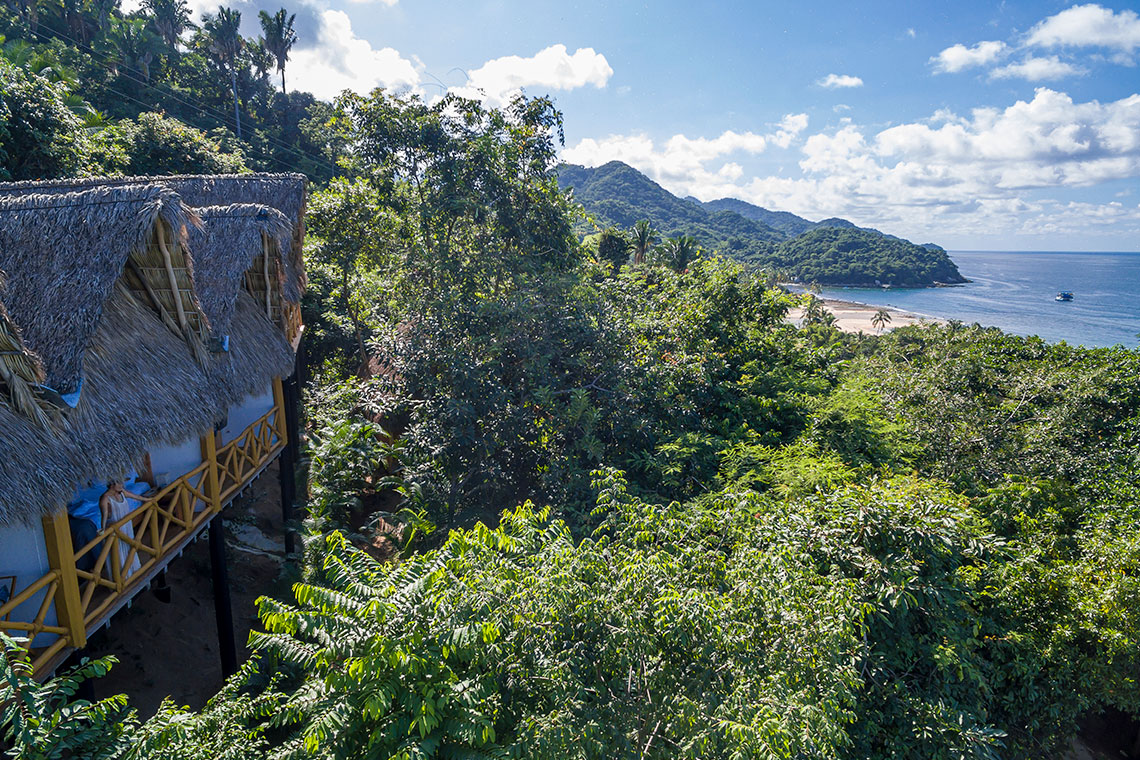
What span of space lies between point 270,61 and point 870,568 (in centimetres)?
5416

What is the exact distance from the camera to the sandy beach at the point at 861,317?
216ft

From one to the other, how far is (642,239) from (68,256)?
127ft

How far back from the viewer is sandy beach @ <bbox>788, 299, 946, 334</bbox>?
A: 65.8m

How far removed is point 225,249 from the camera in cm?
780

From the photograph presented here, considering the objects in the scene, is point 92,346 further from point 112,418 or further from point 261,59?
point 261,59

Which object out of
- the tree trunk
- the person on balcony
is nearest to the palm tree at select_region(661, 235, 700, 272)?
the tree trunk

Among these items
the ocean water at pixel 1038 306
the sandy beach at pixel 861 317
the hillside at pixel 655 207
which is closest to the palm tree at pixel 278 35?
the sandy beach at pixel 861 317

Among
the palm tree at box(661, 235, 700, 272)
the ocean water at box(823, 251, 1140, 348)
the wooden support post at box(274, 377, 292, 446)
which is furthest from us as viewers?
the ocean water at box(823, 251, 1140, 348)

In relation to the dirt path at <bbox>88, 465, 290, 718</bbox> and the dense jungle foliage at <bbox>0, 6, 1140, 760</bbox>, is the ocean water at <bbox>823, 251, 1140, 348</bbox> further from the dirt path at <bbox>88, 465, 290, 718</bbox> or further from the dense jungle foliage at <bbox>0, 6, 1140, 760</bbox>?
the dirt path at <bbox>88, 465, 290, 718</bbox>

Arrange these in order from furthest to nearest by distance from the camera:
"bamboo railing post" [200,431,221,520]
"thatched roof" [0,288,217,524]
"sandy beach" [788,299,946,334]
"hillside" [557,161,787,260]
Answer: "hillside" [557,161,787,260], "sandy beach" [788,299,946,334], "bamboo railing post" [200,431,221,520], "thatched roof" [0,288,217,524]

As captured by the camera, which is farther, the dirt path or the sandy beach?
the sandy beach

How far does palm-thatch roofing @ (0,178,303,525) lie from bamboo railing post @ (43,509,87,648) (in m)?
0.30

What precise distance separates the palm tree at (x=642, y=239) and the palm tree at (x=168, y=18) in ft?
119

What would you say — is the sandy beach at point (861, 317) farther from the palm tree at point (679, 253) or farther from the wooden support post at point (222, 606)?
the wooden support post at point (222, 606)
